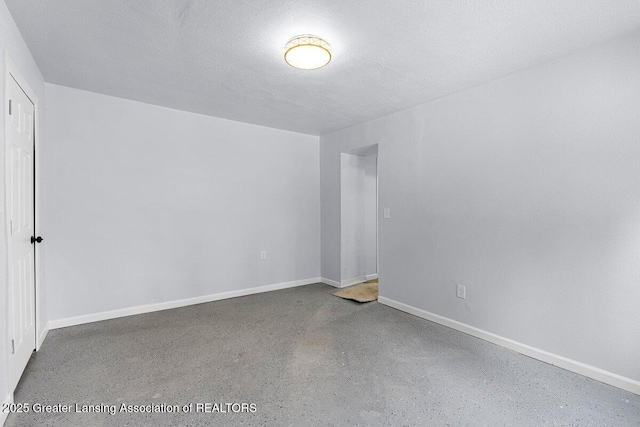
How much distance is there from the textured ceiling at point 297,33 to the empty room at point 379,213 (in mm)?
17

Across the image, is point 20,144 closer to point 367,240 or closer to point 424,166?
point 424,166

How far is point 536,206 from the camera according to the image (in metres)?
2.46

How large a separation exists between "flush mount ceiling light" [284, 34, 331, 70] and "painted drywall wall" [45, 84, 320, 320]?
208cm

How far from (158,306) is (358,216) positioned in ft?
9.71

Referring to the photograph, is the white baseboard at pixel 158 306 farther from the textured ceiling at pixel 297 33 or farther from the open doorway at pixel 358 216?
the textured ceiling at pixel 297 33

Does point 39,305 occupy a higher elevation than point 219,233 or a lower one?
lower

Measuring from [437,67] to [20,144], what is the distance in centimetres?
314

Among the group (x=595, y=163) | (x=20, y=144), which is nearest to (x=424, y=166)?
(x=595, y=163)

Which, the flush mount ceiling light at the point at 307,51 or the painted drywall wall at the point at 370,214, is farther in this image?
the painted drywall wall at the point at 370,214

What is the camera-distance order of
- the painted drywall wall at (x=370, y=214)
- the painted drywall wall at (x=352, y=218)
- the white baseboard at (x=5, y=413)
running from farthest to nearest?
the painted drywall wall at (x=370, y=214) → the painted drywall wall at (x=352, y=218) → the white baseboard at (x=5, y=413)

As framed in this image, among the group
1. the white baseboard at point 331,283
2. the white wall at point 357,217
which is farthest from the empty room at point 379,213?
the white wall at point 357,217

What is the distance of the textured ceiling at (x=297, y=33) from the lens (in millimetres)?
1773

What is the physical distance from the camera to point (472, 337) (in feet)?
9.30

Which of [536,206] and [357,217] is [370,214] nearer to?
[357,217]
